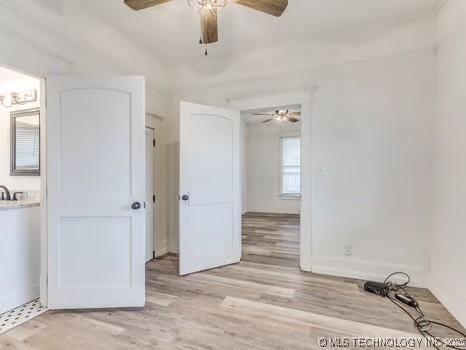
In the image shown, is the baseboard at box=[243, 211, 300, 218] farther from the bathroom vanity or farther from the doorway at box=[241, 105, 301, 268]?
the bathroom vanity

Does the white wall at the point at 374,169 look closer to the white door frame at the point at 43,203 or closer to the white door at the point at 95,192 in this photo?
the white door at the point at 95,192

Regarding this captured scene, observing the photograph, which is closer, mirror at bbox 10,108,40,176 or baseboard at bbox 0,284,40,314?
baseboard at bbox 0,284,40,314

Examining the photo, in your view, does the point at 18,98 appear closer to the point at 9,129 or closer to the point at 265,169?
the point at 9,129

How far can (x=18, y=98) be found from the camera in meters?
3.03

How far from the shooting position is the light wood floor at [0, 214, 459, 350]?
75.2 inches

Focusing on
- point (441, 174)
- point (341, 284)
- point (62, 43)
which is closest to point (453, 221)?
point (441, 174)

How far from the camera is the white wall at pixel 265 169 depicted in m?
7.78

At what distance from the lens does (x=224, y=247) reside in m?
3.49

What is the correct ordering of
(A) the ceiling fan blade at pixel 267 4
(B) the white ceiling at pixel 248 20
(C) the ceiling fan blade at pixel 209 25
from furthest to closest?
(B) the white ceiling at pixel 248 20 < (C) the ceiling fan blade at pixel 209 25 < (A) the ceiling fan blade at pixel 267 4

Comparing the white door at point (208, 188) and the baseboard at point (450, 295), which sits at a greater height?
the white door at point (208, 188)

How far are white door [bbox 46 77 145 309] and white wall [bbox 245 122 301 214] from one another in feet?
19.3

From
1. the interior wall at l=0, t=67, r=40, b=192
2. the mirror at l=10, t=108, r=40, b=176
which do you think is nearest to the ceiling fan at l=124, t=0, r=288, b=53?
the interior wall at l=0, t=67, r=40, b=192

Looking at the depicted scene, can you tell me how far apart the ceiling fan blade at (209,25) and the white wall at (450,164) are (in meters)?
2.11

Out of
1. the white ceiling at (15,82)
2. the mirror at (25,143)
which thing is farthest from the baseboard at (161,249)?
the white ceiling at (15,82)
